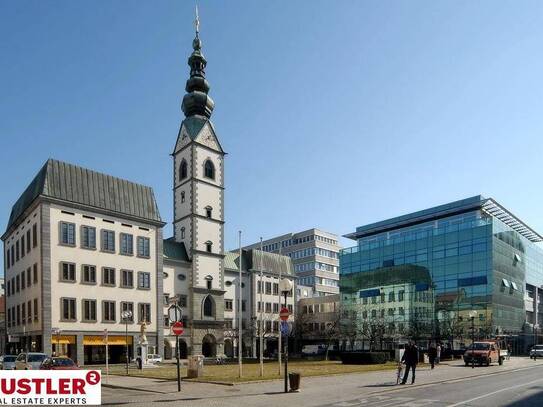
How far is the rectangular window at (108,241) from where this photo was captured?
197 ft

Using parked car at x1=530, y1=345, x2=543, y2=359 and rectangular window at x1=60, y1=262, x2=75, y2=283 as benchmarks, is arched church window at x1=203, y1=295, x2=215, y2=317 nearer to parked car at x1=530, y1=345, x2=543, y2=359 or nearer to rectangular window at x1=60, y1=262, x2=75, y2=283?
rectangular window at x1=60, y1=262, x2=75, y2=283

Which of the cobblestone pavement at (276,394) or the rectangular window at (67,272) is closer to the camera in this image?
the cobblestone pavement at (276,394)

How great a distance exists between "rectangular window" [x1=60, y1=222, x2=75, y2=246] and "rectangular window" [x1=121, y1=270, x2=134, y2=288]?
694 centimetres

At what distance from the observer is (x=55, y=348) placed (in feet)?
177

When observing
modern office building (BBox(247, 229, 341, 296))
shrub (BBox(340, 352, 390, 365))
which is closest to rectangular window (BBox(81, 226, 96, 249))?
shrub (BBox(340, 352, 390, 365))

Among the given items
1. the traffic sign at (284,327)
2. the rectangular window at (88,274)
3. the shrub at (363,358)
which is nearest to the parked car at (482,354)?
the shrub at (363,358)

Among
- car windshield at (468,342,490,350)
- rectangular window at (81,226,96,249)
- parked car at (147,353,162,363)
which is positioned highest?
rectangular window at (81,226,96,249)

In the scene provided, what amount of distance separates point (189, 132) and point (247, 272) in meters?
26.5

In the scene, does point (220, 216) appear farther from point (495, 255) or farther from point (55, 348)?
point (495, 255)

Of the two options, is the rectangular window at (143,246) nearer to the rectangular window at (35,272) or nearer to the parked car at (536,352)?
the rectangular window at (35,272)

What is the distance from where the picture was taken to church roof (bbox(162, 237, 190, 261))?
7300cm

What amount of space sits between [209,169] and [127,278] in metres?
23.3

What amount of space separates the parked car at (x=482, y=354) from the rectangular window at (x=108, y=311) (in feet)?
118

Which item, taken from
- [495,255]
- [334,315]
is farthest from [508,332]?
[334,315]
